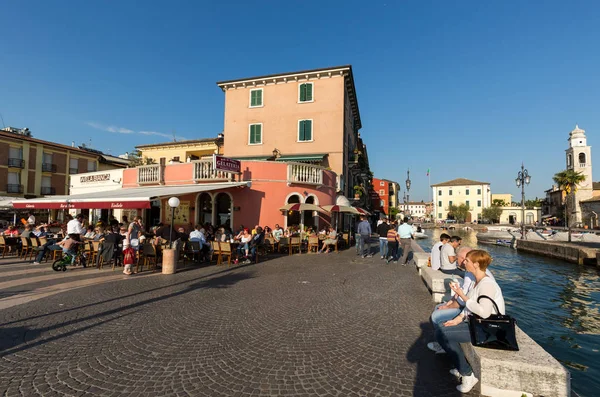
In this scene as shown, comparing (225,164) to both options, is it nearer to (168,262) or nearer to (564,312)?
(168,262)

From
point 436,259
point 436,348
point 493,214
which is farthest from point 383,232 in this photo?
point 493,214

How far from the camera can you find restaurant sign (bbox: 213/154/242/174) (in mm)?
13562

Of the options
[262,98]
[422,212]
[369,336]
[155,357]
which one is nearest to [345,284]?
[369,336]

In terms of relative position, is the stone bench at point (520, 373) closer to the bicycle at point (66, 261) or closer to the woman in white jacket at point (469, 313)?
the woman in white jacket at point (469, 313)

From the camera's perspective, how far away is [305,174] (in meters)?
16.0

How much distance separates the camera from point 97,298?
6047 millimetres

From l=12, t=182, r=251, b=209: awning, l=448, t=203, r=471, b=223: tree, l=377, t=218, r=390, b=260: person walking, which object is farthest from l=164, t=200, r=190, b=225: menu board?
l=448, t=203, r=471, b=223: tree

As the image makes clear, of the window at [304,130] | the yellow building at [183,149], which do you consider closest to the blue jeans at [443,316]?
the window at [304,130]

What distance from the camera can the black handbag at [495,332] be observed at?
2846mm

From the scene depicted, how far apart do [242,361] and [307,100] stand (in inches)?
799

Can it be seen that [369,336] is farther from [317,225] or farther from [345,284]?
[317,225]

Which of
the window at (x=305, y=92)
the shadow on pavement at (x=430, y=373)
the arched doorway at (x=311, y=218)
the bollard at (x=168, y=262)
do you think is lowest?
the shadow on pavement at (x=430, y=373)

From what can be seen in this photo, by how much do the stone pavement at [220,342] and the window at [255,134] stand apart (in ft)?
54.3

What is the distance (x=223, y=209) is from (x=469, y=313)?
1398cm
